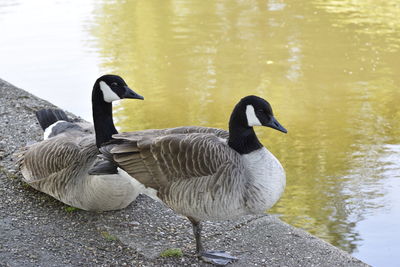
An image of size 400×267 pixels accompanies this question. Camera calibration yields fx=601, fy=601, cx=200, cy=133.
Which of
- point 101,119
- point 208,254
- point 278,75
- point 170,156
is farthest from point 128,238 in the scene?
point 278,75

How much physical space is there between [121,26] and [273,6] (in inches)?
158

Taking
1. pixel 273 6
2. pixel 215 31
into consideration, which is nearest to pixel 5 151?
pixel 215 31

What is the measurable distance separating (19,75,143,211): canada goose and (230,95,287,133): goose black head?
98 cm

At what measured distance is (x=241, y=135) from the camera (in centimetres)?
404

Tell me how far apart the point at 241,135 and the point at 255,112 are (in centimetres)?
18

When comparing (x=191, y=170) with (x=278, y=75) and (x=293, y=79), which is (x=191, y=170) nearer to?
(x=293, y=79)

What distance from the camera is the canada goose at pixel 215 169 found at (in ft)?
12.9

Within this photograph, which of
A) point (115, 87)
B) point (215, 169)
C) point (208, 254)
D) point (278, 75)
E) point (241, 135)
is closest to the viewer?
point (215, 169)

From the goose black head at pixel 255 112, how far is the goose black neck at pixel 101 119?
127 cm

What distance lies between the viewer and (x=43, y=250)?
4.30 metres

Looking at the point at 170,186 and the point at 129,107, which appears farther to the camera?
the point at 129,107

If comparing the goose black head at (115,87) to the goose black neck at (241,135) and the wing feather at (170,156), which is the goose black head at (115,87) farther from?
the goose black neck at (241,135)

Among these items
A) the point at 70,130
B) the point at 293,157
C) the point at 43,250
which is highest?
the point at 70,130

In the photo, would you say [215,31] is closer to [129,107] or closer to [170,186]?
[129,107]
